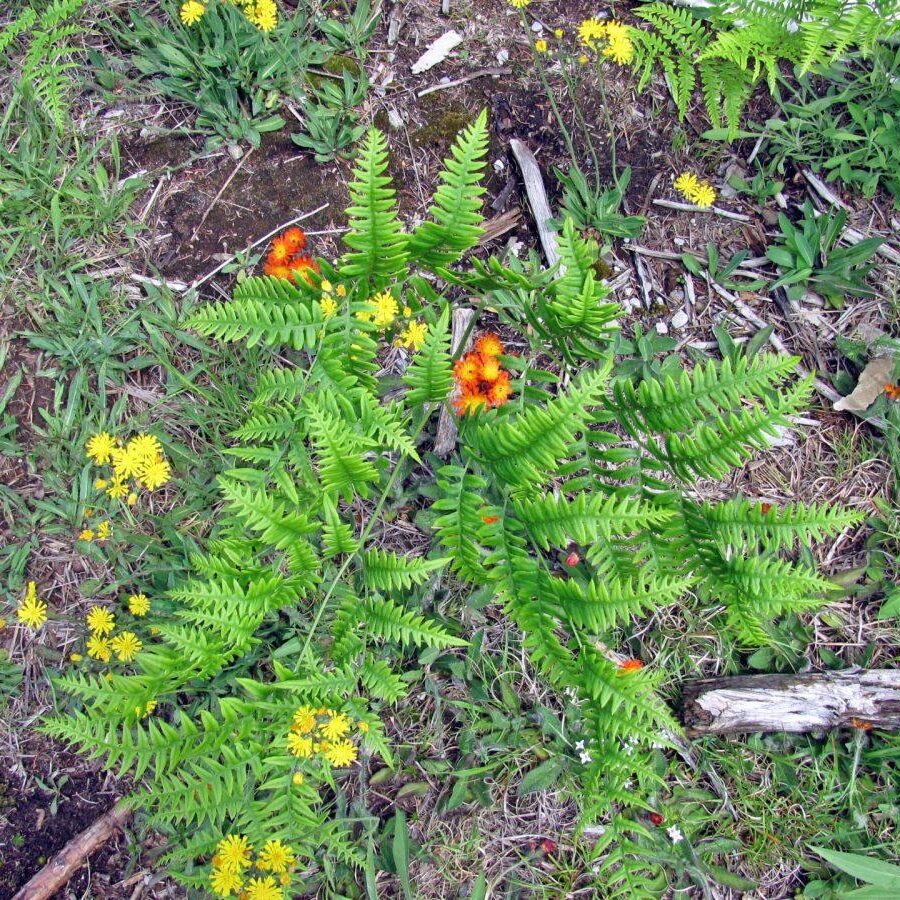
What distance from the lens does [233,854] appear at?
A: 225 cm

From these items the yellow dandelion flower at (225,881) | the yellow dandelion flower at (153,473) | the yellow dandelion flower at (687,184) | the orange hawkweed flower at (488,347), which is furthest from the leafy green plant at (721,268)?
the yellow dandelion flower at (225,881)

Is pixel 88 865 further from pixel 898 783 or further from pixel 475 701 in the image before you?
pixel 898 783

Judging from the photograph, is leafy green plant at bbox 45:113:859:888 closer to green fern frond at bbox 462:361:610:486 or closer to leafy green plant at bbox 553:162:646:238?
green fern frond at bbox 462:361:610:486

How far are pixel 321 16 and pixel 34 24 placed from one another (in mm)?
1064

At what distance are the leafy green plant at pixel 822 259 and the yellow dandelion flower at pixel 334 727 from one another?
216 centimetres

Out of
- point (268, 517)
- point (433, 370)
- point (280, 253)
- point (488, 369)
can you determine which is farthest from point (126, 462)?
point (488, 369)

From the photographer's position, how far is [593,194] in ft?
9.75

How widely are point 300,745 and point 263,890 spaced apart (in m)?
0.45

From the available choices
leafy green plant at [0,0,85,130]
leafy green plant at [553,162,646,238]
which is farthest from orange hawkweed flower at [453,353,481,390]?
leafy green plant at [0,0,85,130]

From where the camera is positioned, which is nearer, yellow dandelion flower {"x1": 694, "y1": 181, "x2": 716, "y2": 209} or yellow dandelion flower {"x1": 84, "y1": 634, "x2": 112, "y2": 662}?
yellow dandelion flower {"x1": 84, "y1": 634, "x2": 112, "y2": 662}

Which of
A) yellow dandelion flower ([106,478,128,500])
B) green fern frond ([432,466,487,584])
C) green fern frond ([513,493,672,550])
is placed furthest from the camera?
yellow dandelion flower ([106,478,128,500])

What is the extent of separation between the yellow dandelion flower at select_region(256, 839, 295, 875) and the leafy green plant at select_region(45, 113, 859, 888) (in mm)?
50

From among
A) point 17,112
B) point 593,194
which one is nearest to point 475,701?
point 593,194

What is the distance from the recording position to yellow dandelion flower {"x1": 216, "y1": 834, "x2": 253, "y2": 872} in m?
2.25
